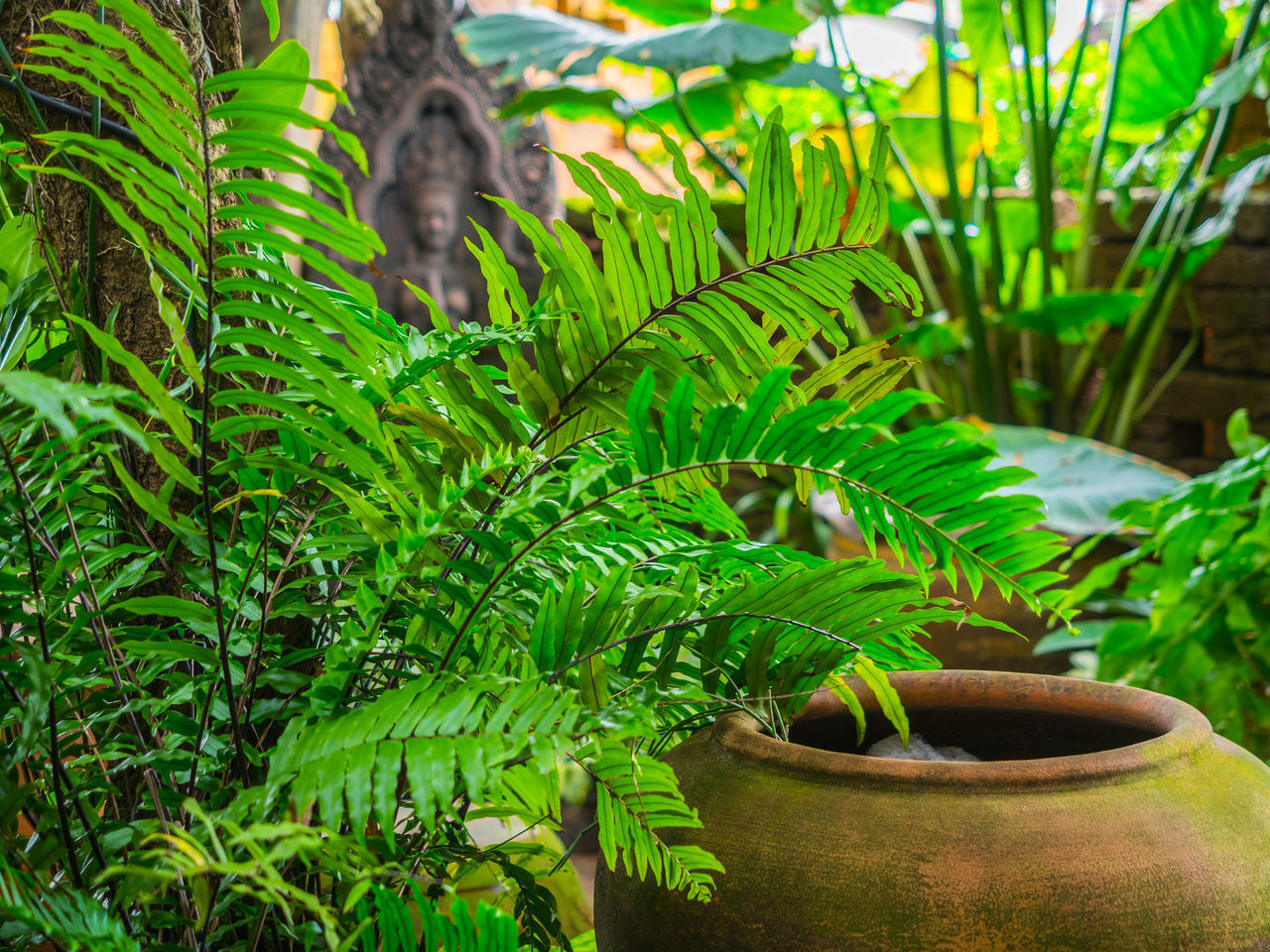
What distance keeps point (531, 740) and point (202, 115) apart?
272 mm

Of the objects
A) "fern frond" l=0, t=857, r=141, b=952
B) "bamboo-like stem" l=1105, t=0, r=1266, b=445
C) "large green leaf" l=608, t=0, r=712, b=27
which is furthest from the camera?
"large green leaf" l=608, t=0, r=712, b=27

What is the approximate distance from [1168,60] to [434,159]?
2.12 metres

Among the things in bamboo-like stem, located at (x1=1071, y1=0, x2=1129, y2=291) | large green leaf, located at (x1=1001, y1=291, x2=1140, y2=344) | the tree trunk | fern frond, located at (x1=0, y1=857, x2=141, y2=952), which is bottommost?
fern frond, located at (x1=0, y1=857, x2=141, y2=952)

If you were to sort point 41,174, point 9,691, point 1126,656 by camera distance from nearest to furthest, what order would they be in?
1. point 9,691
2. point 41,174
3. point 1126,656

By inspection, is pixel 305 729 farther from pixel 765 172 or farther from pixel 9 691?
pixel 765 172

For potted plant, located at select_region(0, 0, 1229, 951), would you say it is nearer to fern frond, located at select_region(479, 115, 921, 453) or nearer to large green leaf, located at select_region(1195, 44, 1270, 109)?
fern frond, located at select_region(479, 115, 921, 453)

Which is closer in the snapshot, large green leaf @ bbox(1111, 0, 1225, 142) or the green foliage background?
the green foliage background

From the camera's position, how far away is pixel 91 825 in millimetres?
466

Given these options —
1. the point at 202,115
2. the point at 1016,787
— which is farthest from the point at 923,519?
the point at 202,115

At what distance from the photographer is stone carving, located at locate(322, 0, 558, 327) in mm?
3047

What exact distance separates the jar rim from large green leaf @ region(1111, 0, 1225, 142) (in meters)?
2.42

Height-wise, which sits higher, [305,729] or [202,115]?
[202,115]

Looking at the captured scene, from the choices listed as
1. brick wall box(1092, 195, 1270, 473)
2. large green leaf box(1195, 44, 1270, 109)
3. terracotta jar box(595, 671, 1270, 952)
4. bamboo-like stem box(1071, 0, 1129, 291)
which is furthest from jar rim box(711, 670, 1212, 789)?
brick wall box(1092, 195, 1270, 473)

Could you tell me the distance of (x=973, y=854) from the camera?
0.44m
